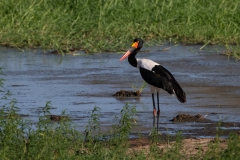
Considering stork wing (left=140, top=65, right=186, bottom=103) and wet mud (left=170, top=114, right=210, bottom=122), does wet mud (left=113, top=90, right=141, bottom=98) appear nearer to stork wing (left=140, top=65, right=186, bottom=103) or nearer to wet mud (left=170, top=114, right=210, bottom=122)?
stork wing (left=140, top=65, right=186, bottom=103)

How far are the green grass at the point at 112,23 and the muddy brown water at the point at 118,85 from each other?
36 cm

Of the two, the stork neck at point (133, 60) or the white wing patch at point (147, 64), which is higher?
the white wing patch at point (147, 64)

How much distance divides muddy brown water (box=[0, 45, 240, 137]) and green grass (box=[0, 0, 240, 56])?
1.19ft

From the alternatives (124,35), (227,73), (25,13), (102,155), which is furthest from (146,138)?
(25,13)

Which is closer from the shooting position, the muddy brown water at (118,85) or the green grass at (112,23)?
the muddy brown water at (118,85)

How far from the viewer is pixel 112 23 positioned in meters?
15.0

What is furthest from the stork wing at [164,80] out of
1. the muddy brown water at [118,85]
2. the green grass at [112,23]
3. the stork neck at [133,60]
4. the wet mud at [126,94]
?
the green grass at [112,23]

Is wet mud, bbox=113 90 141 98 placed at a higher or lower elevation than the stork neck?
lower

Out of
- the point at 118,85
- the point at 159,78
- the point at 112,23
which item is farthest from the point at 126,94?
the point at 112,23

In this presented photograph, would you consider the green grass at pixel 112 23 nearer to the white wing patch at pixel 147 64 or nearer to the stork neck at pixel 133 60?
the stork neck at pixel 133 60

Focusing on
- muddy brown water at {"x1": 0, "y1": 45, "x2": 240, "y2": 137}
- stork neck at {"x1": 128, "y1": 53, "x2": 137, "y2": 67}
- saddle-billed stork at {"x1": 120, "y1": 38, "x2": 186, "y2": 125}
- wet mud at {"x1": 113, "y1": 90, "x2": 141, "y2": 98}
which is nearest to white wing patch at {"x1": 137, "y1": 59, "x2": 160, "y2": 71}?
saddle-billed stork at {"x1": 120, "y1": 38, "x2": 186, "y2": 125}

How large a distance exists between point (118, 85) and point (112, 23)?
3.88 meters

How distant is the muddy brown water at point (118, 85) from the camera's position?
905cm

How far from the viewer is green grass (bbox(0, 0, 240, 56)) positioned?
561 inches
